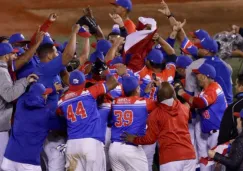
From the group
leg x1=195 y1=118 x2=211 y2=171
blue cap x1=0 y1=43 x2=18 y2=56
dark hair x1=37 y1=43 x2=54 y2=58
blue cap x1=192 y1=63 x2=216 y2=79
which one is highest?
blue cap x1=0 y1=43 x2=18 y2=56

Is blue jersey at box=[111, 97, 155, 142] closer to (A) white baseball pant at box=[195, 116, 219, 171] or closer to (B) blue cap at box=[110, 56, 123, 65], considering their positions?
(B) blue cap at box=[110, 56, 123, 65]

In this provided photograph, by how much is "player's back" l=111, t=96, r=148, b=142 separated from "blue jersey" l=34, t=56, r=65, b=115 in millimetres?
854

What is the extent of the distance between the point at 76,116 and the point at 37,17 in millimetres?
11066

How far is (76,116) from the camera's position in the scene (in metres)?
8.67

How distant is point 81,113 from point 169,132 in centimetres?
113

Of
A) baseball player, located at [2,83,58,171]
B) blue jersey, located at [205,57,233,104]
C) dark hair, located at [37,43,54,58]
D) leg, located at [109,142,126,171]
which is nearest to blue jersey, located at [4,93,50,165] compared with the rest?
baseball player, located at [2,83,58,171]

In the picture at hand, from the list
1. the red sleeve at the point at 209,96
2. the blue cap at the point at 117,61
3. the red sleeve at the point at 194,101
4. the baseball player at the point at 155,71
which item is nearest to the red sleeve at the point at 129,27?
the blue cap at the point at 117,61

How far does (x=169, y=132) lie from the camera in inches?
337

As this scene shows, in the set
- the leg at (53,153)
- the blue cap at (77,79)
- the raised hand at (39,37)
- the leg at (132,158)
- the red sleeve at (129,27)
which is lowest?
the leg at (53,153)

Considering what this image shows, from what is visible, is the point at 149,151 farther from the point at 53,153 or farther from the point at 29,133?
the point at 29,133

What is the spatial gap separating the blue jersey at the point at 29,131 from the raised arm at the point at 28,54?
0.59m

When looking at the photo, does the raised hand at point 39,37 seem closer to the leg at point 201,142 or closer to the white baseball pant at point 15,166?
the white baseball pant at point 15,166

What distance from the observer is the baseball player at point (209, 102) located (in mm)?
9492

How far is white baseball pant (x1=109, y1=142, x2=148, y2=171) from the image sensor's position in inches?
350
